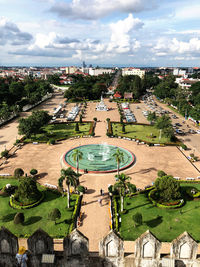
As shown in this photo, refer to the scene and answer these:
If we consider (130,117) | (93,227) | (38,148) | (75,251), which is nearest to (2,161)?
(38,148)

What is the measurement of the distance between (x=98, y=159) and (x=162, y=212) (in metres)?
19.4

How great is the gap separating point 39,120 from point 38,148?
8346mm

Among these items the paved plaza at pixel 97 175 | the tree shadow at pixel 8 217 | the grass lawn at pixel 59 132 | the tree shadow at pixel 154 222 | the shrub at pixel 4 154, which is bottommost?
the tree shadow at pixel 8 217

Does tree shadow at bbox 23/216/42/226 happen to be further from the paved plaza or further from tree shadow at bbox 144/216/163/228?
tree shadow at bbox 144/216/163/228

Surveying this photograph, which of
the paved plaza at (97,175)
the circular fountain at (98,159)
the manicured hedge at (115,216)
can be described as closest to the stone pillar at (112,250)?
the paved plaza at (97,175)

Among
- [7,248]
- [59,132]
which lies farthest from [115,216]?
[59,132]

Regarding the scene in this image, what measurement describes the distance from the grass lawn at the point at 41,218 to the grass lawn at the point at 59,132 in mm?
25674

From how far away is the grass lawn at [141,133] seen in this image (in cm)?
5511

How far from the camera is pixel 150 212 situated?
27.4 metres

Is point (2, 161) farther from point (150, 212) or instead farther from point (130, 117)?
point (130, 117)

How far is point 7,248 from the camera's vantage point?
12.1 metres

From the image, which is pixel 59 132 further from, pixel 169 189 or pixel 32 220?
pixel 169 189

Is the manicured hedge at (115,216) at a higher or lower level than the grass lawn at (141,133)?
lower

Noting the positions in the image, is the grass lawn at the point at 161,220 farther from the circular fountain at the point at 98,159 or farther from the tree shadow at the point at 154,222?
the circular fountain at the point at 98,159
